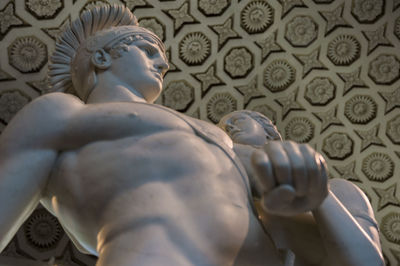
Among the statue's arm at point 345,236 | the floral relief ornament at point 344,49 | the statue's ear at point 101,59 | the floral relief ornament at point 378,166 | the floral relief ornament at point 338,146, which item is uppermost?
the statue's ear at point 101,59

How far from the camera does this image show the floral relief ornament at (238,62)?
6840 millimetres

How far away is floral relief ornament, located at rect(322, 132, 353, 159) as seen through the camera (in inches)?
278

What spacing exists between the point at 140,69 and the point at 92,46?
0.75 feet

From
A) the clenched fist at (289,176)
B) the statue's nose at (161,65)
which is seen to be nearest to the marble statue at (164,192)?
the clenched fist at (289,176)

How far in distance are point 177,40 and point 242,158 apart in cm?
487

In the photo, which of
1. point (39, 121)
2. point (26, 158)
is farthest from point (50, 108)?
point (26, 158)

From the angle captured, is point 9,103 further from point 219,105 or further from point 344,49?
point 344,49

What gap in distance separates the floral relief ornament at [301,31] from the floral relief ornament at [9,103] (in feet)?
Result: 10.0

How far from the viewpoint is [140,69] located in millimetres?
2328

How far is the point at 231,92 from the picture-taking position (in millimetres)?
6977

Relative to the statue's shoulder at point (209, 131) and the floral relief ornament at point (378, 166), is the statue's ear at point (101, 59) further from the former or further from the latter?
the floral relief ornament at point (378, 166)

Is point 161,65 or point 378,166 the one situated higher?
point 161,65

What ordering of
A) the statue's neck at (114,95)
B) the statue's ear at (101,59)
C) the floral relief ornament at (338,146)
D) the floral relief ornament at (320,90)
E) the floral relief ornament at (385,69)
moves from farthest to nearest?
the floral relief ornament at (338,146) < the floral relief ornament at (320,90) < the floral relief ornament at (385,69) < the statue's ear at (101,59) < the statue's neck at (114,95)

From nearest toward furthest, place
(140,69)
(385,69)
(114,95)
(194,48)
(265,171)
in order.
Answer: (265,171) → (114,95) → (140,69) → (385,69) → (194,48)
